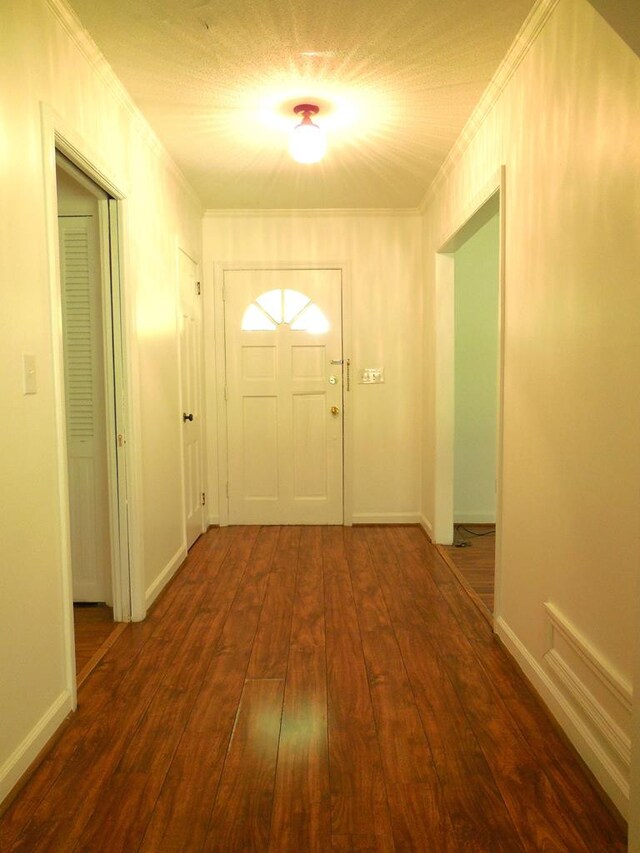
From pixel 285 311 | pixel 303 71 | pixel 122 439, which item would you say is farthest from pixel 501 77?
pixel 285 311

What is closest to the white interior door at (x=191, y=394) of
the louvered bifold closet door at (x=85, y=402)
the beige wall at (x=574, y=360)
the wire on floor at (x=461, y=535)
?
the louvered bifold closet door at (x=85, y=402)

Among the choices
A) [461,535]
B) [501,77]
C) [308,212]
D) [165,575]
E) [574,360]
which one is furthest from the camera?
[308,212]

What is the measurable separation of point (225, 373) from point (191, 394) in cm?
61

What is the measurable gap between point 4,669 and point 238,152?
292 cm

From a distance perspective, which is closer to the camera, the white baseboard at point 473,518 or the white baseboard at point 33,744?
the white baseboard at point 33,744

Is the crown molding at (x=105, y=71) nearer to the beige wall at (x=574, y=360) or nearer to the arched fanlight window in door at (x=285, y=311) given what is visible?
the arched fanlight window in door at (x=285, y=311)

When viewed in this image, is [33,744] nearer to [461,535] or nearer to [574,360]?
[574,360]

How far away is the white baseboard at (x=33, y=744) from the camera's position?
5.62 ft

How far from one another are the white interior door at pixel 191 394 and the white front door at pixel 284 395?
0.34m

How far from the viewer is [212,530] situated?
4781 mm

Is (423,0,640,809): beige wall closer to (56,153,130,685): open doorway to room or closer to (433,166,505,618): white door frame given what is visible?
(433,166,505,618): white door frame

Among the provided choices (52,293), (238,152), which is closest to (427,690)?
(52,293)

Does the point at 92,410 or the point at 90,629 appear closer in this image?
the point at 90,629

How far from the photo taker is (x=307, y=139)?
301 centimetres
